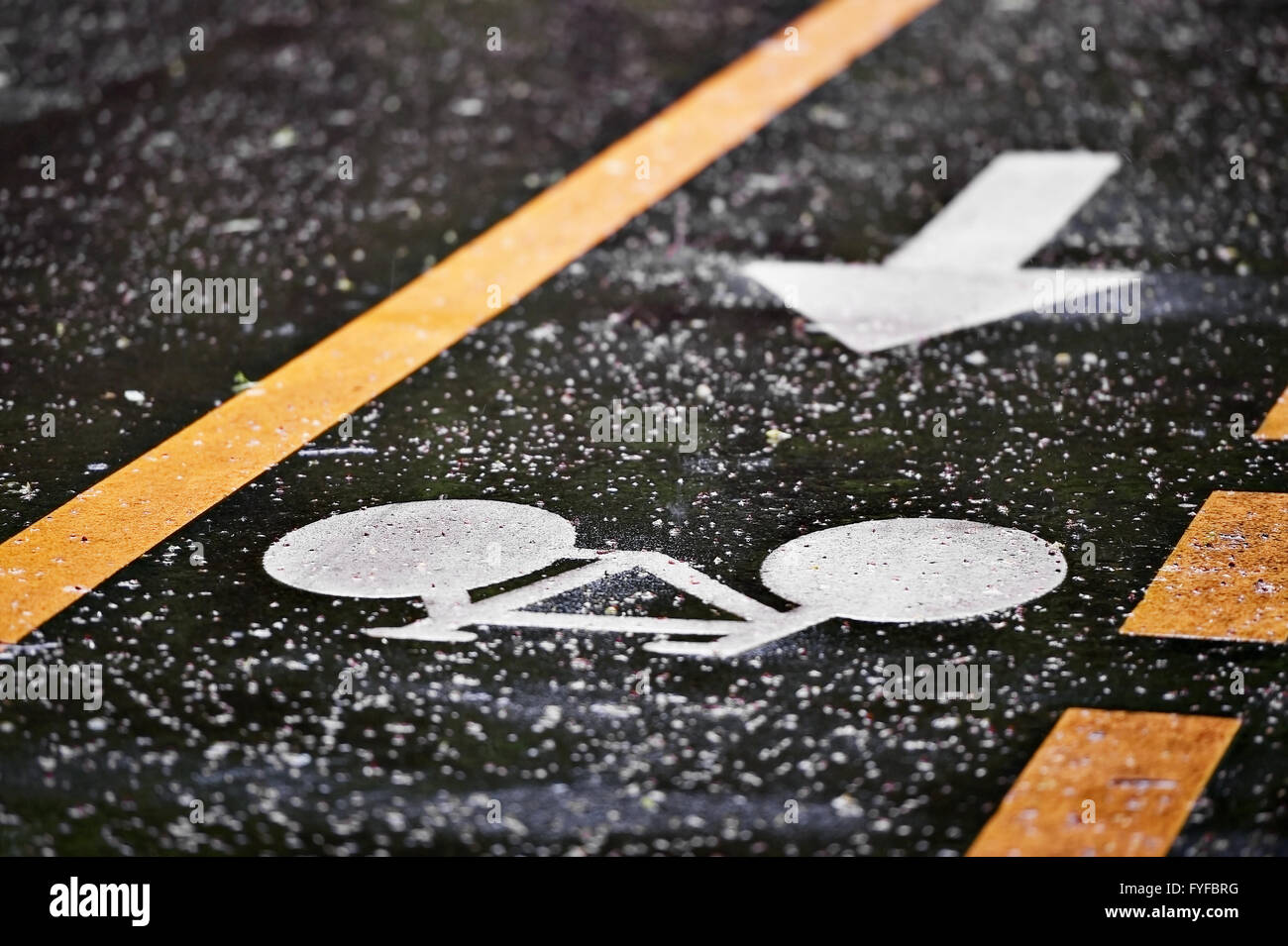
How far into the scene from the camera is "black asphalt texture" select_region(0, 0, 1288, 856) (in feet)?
9.89

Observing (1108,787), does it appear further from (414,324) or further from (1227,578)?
(414,324)

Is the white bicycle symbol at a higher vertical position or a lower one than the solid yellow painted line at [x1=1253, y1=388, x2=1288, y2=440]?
lower

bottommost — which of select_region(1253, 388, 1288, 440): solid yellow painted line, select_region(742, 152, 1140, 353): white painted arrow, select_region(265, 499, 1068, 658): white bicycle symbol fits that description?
select_region(265, 499, 1068, 658): white bicycle symbol

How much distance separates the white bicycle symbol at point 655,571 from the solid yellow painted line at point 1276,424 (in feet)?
2.87

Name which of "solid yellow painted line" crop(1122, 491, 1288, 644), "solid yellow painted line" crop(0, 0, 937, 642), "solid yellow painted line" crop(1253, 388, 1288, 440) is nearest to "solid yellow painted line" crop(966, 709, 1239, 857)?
"solid yellow painted line" crop(1122, 491, 1288, 644)

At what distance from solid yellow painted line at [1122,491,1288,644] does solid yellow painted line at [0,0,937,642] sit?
6.74 ft

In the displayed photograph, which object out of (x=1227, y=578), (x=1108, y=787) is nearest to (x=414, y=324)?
(x=1227, y=578)

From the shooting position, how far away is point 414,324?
5160 millimetres

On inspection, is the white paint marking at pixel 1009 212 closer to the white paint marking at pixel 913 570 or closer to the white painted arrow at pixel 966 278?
the white painted arrow at pixel 966 278

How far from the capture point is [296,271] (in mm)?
5574

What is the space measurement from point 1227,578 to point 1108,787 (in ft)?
2.75

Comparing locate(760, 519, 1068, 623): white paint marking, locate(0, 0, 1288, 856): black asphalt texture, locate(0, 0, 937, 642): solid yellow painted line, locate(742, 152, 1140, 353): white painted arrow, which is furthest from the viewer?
locate(742, 152, 1140, 353): white painted arrow

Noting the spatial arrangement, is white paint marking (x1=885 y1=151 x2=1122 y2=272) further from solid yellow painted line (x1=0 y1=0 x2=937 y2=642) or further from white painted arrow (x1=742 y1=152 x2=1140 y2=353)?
solid yellow painted line (x1=0 y1=0 x2=937 y2=642)
